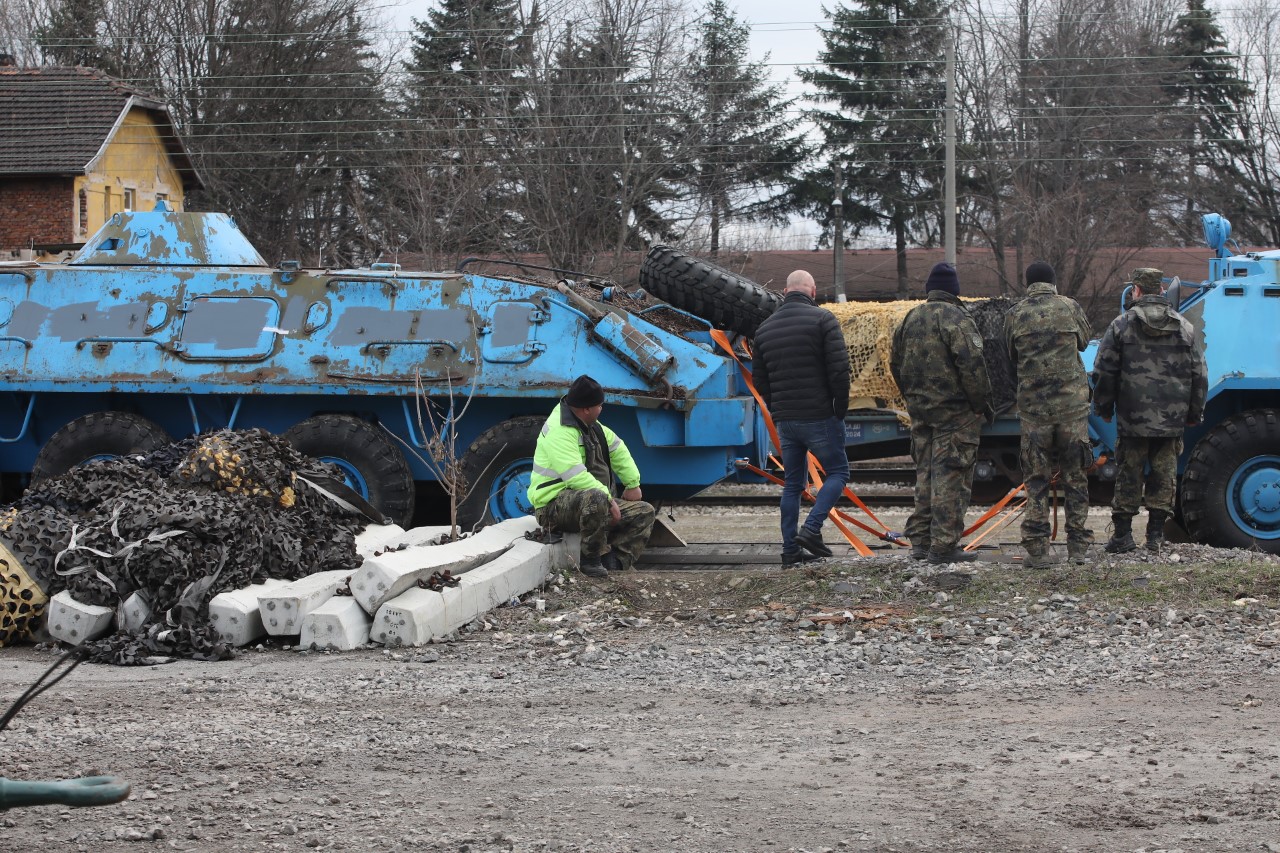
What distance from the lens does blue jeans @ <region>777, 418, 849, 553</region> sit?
10.2m

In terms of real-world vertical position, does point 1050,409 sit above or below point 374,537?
above

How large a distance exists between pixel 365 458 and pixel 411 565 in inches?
163

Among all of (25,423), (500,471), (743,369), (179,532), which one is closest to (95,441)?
(25,423)

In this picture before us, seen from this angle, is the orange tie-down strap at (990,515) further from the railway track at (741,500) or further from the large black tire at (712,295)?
the railway track at (741,500)

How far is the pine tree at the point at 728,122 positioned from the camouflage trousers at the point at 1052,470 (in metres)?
24.9

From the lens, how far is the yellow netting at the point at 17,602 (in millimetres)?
8289

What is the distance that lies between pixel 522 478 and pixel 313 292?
2.44 m

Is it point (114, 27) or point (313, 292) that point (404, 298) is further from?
point (114, 27)

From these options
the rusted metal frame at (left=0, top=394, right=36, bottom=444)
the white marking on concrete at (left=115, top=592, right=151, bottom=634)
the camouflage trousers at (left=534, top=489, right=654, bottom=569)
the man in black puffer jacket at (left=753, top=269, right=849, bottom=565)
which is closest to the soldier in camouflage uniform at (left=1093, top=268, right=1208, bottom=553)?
the man in black puffer jacket at (left=753, top=269, right=849, bottom=565)

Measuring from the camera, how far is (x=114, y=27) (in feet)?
140

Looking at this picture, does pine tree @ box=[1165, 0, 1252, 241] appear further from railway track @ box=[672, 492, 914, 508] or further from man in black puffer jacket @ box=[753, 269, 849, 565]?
man in black puffer jacket @ box=[753, 269, 849, 565]

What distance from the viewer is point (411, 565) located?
8188 mm

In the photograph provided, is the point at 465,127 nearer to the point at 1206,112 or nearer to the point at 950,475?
the point at 1206,112

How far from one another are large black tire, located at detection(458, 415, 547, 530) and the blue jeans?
93.0 inches
